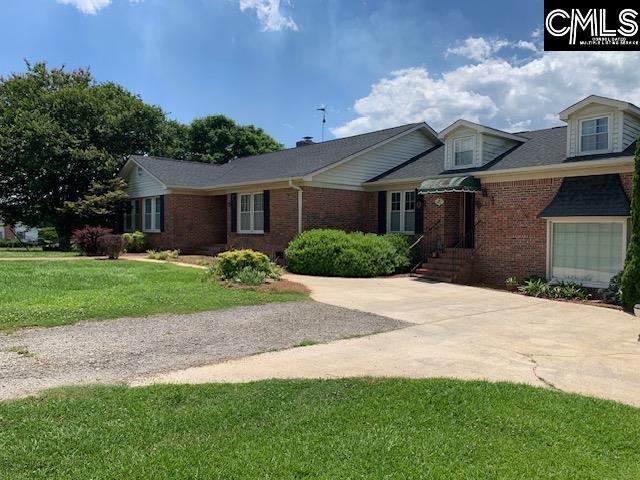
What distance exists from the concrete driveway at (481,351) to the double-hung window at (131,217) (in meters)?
18.8

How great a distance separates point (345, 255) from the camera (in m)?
15.9

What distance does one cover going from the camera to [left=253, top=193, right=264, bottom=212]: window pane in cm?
2062

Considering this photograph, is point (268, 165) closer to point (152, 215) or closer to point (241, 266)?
point (152, 215)

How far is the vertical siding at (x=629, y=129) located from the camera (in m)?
12.7

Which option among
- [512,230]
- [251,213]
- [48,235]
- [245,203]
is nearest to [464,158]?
[512,230]

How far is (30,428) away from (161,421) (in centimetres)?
96

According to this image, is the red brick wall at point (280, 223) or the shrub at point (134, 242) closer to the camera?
the red brick wall at point (280, 223)

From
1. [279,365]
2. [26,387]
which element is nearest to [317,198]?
[279,365]

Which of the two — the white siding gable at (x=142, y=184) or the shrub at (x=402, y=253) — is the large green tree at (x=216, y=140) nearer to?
the white siding gable at (x=142, y=184)

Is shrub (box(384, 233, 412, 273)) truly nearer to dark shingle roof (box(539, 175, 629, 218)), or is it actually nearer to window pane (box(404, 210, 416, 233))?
window pane (box(404, 210, 416, 233))

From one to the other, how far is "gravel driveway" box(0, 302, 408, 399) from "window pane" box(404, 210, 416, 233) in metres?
9.40

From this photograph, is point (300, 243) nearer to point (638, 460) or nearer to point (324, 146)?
point (324, 146)

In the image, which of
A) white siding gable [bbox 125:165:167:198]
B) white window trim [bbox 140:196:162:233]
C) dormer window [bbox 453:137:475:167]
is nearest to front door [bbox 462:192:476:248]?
dormer window [bbox 453:137:475:167]

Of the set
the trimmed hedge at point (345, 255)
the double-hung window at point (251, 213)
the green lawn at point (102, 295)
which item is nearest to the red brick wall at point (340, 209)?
the trimmed hedge at point (345, 255)
